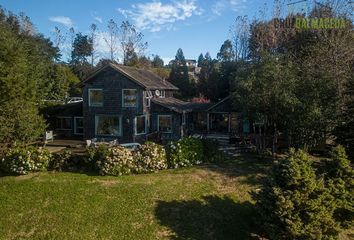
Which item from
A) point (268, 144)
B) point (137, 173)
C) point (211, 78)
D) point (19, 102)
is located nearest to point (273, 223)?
point (137, 173)

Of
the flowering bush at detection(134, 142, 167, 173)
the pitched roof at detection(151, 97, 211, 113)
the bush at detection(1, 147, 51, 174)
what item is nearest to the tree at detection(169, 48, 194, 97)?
the pitched roof at detection(151, 97, 211, 113)

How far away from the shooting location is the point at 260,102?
830 inches

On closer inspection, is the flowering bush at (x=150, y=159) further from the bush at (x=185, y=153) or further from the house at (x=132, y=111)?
the house at (x=132, y=111)

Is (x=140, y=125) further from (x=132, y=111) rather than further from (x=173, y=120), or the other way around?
(x=173, y=120)

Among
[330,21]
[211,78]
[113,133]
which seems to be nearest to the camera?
[330,21]

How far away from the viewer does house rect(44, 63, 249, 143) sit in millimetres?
31406

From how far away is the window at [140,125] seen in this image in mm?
31688

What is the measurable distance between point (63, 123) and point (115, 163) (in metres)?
19.8

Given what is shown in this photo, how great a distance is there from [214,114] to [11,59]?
18551 millimetres

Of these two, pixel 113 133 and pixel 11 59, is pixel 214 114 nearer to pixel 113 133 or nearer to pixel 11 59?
pixel 113 133

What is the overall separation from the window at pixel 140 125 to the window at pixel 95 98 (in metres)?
3.70

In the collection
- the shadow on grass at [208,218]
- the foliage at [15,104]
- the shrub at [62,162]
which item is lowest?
the shadow on grass at [208,218]

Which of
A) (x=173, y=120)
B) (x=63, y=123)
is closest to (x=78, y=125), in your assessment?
(x=63, y=123)

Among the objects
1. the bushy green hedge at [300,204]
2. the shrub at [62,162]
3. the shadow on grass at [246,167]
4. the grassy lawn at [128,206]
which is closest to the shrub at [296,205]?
the bushy green hedge at [300,204]
